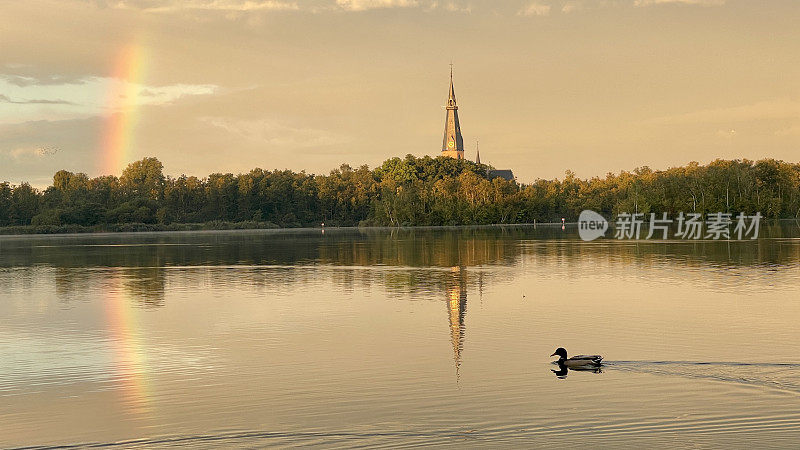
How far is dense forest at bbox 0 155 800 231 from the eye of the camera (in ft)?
498

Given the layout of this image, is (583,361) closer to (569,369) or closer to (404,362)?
(569,369)

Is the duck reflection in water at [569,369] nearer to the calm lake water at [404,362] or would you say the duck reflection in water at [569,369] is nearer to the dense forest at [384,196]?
the calm lake water at [404,362]

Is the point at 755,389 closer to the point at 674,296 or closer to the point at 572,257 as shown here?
the point at 674,296

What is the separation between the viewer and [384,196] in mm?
175375

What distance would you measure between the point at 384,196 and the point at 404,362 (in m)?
157

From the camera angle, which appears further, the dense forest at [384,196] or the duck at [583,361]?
the dense forest at [384,196]

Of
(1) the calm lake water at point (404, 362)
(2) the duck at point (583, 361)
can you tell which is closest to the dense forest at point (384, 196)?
(1) the calm lake water at point (404, 362)

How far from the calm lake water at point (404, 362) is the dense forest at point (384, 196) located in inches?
4755

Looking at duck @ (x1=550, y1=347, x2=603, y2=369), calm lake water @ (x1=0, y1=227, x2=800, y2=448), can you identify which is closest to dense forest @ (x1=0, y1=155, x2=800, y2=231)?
calm lake water @ (x1=0, y1=227, x2=800, y2=448)

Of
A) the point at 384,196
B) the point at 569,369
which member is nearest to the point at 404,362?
the point at 569,369

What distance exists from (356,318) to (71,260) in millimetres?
40308

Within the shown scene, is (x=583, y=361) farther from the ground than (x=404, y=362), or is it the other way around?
(x=583, y=361)

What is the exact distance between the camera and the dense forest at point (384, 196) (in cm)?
15188

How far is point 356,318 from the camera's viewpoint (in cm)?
2570
